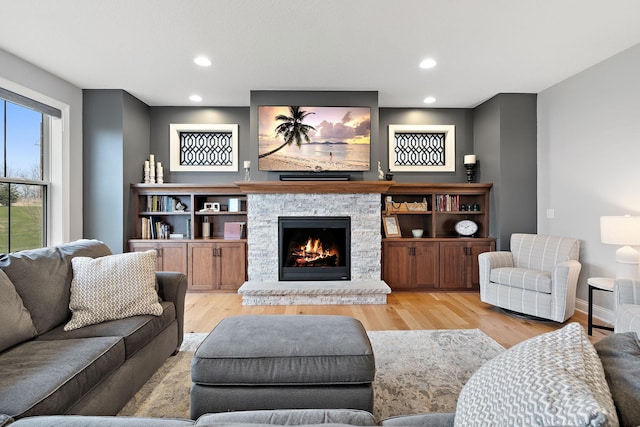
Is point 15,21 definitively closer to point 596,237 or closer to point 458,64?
point 458,64

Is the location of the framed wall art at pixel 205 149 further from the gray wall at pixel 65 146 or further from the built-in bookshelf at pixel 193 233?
the gray wall at pixel 65 146

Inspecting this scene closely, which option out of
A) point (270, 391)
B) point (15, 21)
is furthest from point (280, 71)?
point (270, 391)

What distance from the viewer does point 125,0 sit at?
2.39 m

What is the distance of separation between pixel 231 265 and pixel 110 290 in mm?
2435

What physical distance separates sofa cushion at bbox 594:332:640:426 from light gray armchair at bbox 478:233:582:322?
105 inches

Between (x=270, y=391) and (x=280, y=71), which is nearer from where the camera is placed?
(x=270, y=391)

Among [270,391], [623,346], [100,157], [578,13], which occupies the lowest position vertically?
[270,391]

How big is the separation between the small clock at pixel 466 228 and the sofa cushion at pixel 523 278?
1.06 m

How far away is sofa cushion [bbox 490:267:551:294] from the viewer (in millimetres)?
3267

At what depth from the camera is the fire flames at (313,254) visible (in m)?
4.46

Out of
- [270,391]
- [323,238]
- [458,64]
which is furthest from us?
[323,238]

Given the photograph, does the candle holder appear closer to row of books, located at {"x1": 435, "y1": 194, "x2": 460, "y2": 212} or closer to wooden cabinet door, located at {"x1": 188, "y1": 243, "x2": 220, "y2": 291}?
row of books, located at {"x1": 435, "y1": 194, "x2": 460, "y2": 212}

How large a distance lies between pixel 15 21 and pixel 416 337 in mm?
4246

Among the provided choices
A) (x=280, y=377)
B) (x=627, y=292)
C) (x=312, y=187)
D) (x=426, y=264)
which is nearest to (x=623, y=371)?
(x=280, y=377)
